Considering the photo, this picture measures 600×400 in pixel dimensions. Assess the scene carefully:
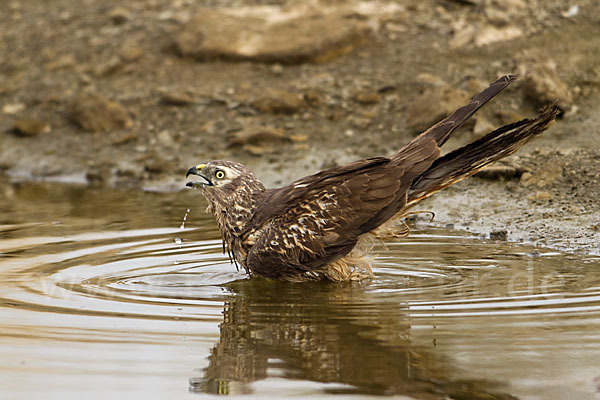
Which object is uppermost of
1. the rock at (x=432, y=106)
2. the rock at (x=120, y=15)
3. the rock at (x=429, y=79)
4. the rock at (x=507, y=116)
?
the rock at (x=120, y=15)

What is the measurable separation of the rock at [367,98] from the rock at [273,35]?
1159 mm

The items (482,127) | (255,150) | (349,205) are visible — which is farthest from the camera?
(255,150)

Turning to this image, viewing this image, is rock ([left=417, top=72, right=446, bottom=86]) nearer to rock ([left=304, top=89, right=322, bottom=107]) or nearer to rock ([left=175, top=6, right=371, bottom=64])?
rock ([left=304, top=89, right=322, bottom=107])

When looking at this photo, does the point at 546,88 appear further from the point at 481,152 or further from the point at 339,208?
the point at 339,208

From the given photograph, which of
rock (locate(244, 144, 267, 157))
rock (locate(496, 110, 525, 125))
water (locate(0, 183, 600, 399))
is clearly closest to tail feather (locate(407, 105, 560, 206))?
water (locate(0, 183, 600, 399))

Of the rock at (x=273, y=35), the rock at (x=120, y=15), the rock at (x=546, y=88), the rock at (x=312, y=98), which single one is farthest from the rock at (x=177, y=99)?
the rock at (x=546, y=88)

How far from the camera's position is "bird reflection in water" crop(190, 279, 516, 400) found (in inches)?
178

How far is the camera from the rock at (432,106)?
34.9ft

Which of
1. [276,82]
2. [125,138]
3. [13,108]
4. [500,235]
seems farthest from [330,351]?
[13,108]

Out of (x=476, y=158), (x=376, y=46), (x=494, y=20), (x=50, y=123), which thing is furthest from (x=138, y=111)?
(x=476, y=158)

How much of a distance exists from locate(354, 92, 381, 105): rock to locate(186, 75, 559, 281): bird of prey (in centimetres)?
466

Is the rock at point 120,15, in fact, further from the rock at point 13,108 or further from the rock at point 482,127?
the rock at point 482,127

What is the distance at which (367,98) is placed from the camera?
11.8 m

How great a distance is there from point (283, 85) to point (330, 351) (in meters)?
7.62
